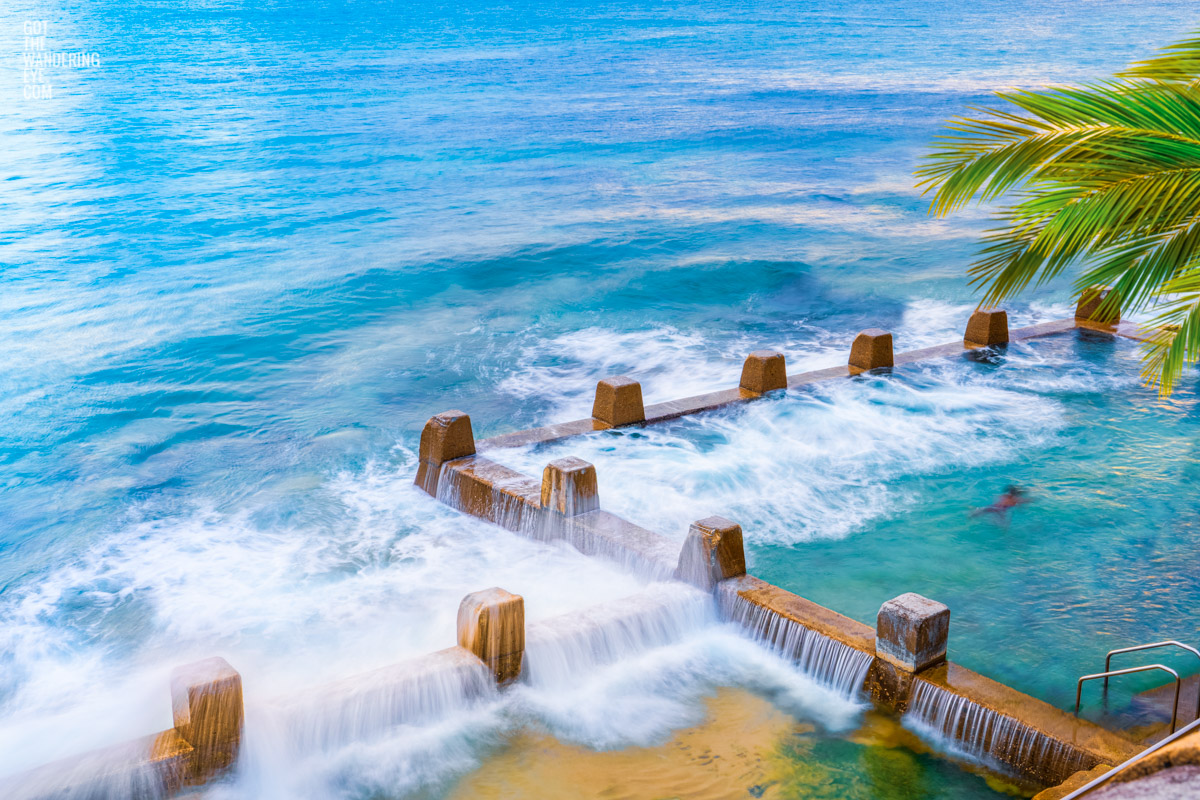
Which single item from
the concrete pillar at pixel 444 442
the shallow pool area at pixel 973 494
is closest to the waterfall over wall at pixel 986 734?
the shallow pool area at pixel 973 494

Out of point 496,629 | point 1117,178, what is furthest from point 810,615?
point 1117,178

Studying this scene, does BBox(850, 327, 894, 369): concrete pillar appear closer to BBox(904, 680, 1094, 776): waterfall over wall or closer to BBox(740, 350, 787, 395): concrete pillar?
BBox(740, 350, 787, 395): concrete pillar

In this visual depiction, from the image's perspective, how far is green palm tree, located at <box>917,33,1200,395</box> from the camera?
20.7ft

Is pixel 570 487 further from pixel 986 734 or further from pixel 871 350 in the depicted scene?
pixel 871 350

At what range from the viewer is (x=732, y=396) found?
14305 millimetres

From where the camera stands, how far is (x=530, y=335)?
23.3 metres

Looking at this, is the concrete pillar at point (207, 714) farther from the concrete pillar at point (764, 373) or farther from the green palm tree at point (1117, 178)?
the concrete pillar at point (764, 373)

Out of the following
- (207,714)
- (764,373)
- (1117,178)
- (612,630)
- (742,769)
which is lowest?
(742,769)

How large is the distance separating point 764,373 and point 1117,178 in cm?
775

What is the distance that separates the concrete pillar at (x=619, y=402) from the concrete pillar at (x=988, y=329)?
22.5ft

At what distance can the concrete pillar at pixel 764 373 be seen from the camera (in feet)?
46.5

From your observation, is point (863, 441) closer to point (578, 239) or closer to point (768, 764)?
point (768, 764)

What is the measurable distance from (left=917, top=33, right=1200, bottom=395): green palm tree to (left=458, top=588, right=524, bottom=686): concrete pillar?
421 centimetres

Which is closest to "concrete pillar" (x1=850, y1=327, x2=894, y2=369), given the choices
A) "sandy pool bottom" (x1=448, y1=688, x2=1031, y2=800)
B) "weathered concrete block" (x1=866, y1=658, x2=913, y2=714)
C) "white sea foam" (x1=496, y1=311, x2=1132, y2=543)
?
"white sea foam" (x1=496, y1=311, x2=1132, y2=543)
